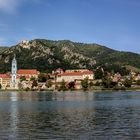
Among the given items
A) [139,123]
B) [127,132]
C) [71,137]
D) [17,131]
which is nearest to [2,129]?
[17,131]

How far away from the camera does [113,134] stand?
38.0 metres

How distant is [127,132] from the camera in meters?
39.3

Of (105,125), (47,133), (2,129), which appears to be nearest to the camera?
(47,133)

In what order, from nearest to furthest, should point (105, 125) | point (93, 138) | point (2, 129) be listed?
point (93, 138)
point (2, 129)
point (105, 125)

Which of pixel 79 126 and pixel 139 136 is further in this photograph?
pixel 79 126

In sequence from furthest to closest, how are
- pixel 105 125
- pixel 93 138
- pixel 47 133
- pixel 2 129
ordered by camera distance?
pixel 105 125 < pixel 2 129 < pixel 47 133 < pixel 93 138

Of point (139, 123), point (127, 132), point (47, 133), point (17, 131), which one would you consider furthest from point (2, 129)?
point (139, 123)

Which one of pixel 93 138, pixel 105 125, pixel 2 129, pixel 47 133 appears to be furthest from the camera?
pixel 105 125

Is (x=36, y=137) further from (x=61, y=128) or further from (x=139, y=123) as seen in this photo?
(x=139, y=123)

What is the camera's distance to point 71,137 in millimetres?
36250

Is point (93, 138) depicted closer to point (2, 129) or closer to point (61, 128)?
point (61, 128)

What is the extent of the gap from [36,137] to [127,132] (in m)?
8.74

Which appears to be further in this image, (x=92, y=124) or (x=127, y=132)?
(x=92, y=124)

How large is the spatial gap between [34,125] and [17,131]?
184 inches
